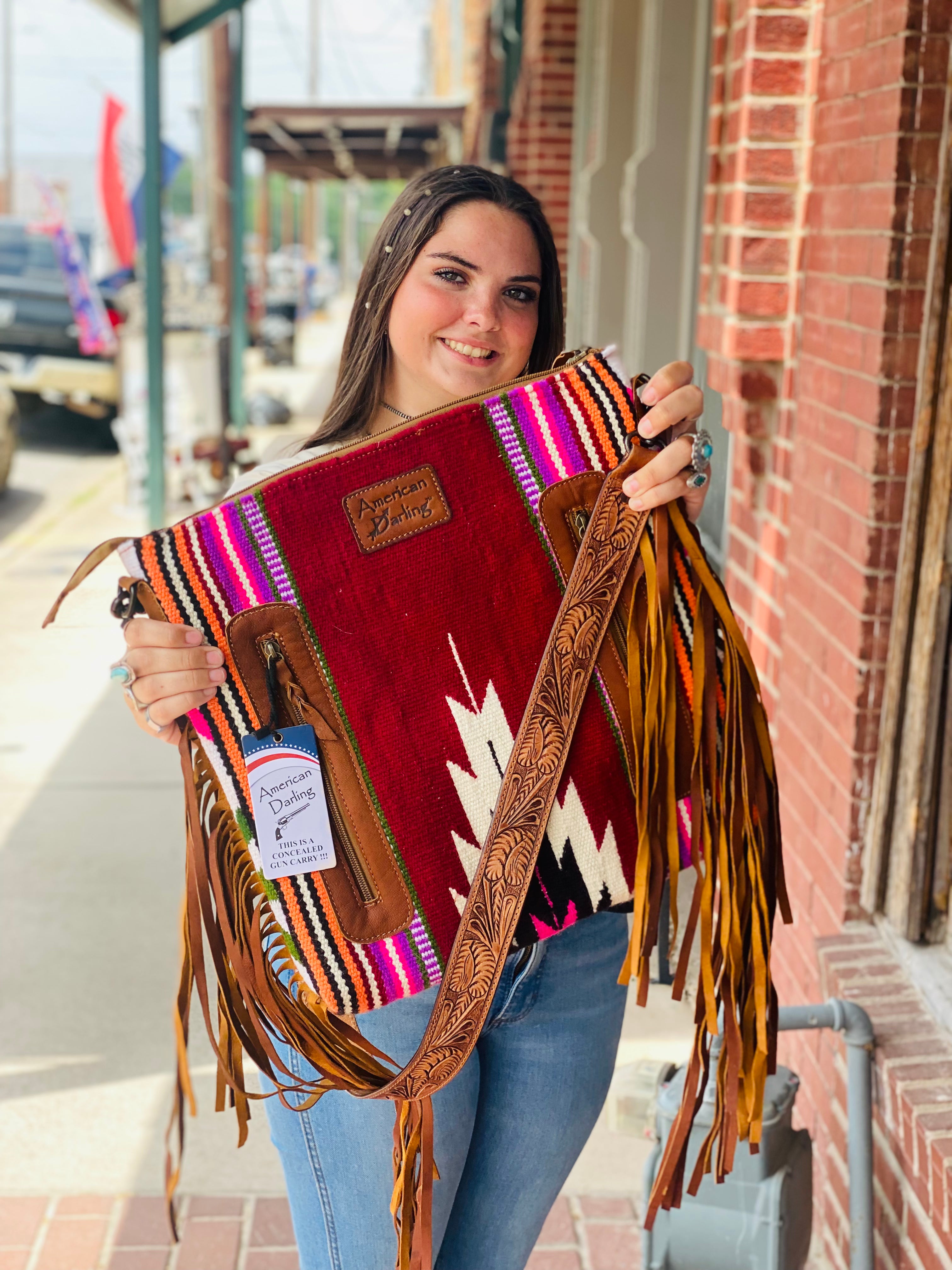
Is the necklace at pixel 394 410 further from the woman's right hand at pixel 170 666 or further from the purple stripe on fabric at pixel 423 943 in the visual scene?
the purple stripe on fabric at pixel 423 943

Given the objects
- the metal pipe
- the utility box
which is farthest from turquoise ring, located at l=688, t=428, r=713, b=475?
the utility box

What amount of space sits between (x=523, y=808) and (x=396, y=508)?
377 millimetres

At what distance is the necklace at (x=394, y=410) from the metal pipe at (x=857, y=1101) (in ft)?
3.74

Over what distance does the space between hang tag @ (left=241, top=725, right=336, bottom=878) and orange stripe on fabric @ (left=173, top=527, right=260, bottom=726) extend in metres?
0.03

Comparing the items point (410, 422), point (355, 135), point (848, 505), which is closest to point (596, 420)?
point (410, 422)

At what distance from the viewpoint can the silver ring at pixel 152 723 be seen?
1499 mm

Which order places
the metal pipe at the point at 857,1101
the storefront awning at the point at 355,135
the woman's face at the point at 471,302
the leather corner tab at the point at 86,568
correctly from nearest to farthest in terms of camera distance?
the leather corner tab at the point at 86,568, the woman's face at the point at 471,302, the metal pipe at the point at 857,1101, the storefront awning at the point at 355,135

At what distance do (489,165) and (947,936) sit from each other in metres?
7.90

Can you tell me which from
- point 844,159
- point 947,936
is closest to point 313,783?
point 947,936

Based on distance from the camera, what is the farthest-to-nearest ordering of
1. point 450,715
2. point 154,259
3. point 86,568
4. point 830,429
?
point 154,259, point 830,429, point 450,715, point 86,568

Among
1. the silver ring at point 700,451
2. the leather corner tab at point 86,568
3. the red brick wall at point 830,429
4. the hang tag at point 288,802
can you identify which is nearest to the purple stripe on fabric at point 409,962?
the hang tag at point 288,802

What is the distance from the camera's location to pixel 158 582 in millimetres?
1479

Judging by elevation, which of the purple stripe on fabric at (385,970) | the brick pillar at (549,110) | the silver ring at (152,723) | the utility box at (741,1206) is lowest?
the utility box at (741,1206)

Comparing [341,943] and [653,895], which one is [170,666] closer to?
[341,943]
